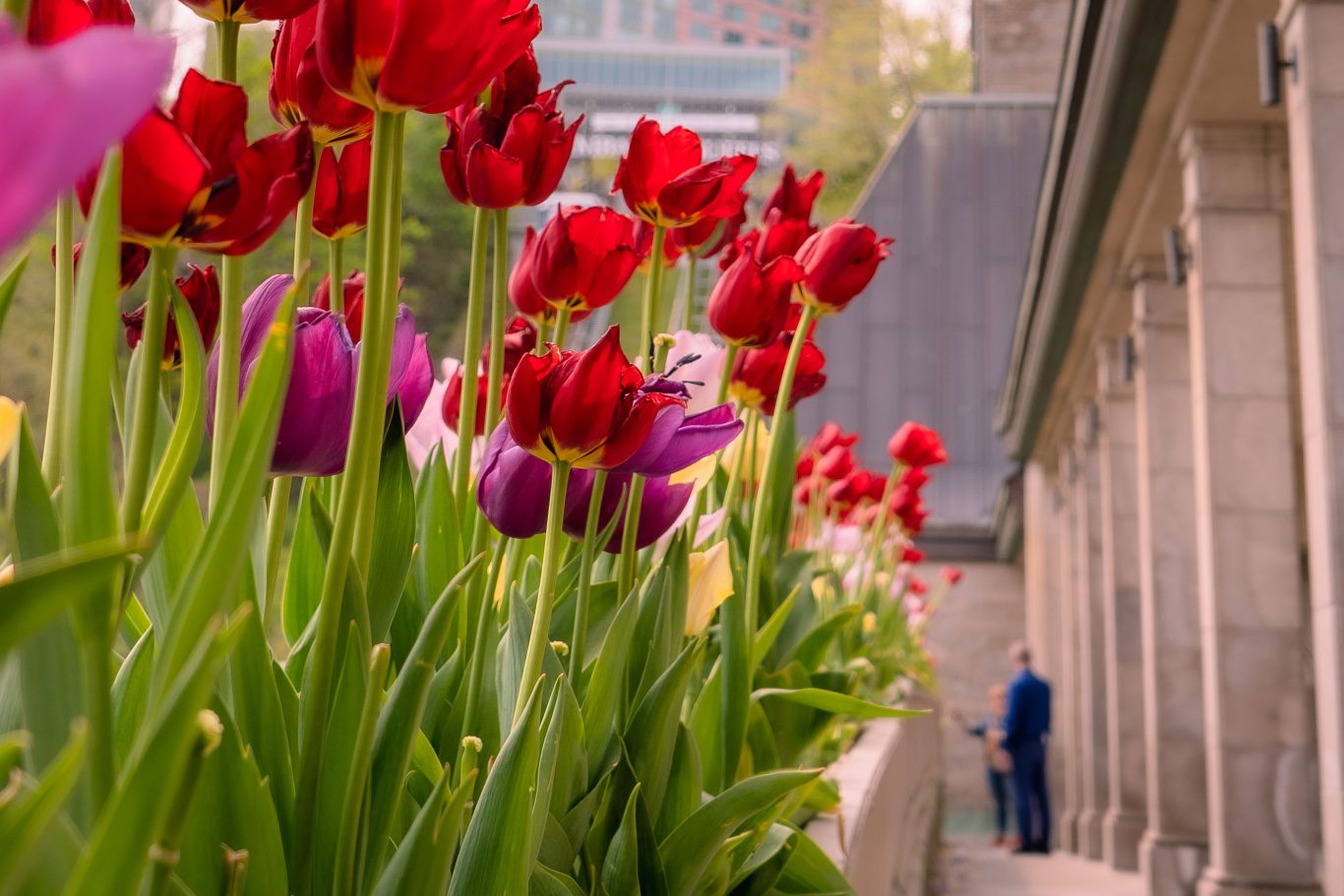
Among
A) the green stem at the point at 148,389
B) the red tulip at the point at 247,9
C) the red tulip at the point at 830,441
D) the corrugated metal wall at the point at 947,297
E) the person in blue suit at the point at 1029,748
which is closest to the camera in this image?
the green stem at the point at 148,389

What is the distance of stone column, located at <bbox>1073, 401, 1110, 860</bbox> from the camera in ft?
38.3

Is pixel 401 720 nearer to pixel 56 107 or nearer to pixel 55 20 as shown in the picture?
pixel 55 20

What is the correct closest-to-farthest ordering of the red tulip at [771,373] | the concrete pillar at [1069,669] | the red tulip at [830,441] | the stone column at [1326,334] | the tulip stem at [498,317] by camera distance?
the tulip stem at [498,317] → the red tulip at [771,373] → the red tulip at [830,441] → the stone column at [1326,334] → the concrete pillar at [1069,669]

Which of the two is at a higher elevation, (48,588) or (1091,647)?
(48,588)

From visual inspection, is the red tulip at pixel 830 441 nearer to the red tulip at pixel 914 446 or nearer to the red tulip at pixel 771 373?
the red tulip at pixel 914 446

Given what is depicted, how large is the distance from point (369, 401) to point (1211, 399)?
6325 mm

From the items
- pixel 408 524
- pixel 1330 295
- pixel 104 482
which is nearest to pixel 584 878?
pixel 408 524

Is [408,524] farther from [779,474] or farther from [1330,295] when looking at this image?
[1330,295]

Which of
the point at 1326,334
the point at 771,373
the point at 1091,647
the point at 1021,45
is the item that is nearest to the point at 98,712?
the point at 771,373

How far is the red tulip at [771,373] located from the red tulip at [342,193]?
2.27ft

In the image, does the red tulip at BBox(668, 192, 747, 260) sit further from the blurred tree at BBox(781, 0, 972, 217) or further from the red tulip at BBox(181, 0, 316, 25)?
the blurred tree at BBox(781, 0, 972, 217)

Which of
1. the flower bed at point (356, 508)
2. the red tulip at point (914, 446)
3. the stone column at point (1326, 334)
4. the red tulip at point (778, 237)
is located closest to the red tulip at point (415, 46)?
the flower bed at point (356, 508)

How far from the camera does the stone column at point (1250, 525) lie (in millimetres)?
6348

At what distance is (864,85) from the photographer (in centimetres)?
4062
